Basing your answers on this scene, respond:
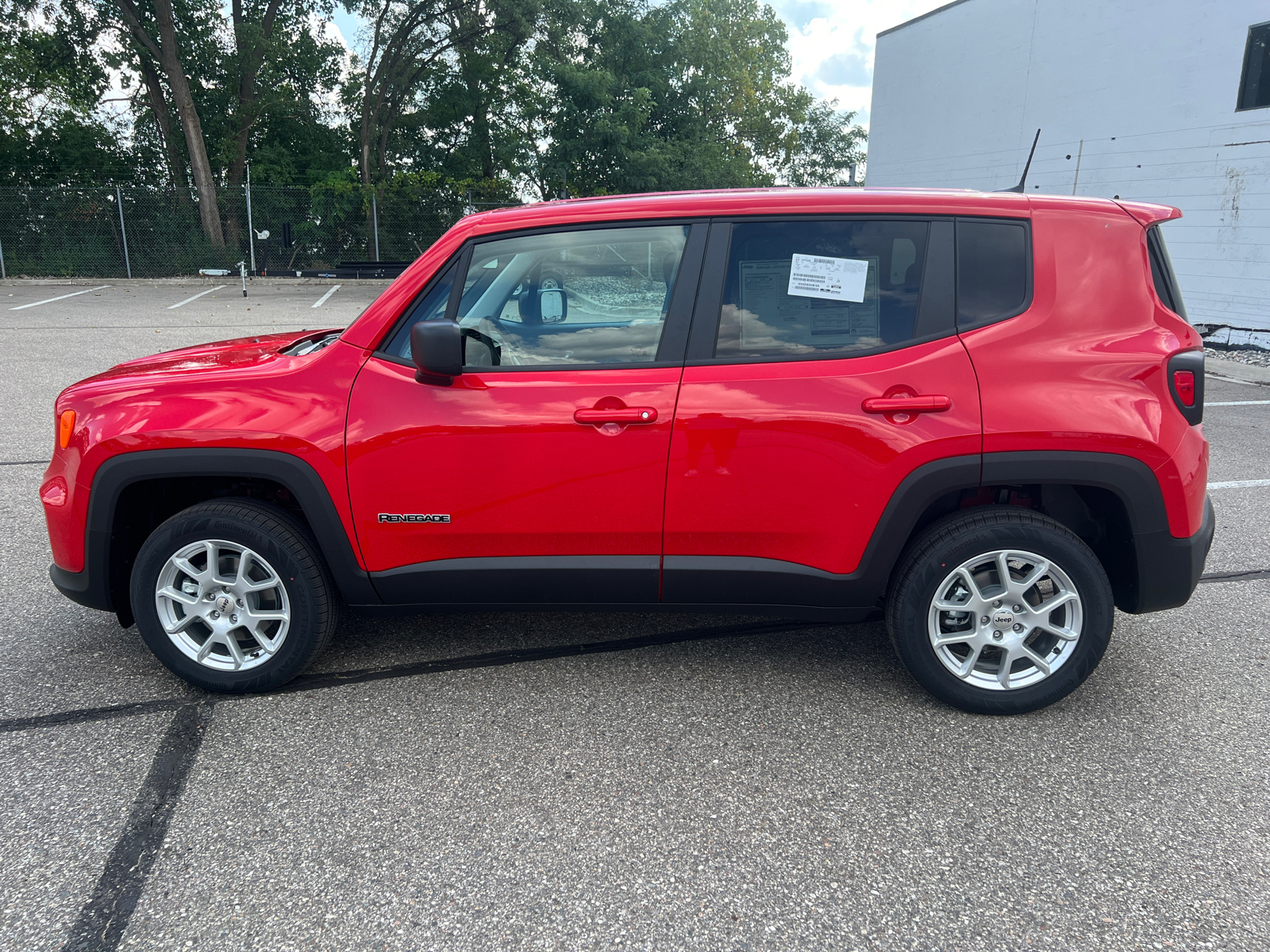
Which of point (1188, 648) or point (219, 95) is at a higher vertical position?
point (219, 95)

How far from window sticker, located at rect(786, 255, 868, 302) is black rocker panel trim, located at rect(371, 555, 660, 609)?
1.05 metres

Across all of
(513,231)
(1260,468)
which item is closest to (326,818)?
(513,231)

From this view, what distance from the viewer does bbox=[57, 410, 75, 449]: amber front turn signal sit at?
3102mm

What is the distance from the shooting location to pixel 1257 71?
43.2 feet

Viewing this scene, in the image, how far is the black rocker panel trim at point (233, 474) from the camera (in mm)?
2982

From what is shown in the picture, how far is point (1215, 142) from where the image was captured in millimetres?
13891

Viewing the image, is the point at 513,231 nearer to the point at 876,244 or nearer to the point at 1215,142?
the point at 876,244

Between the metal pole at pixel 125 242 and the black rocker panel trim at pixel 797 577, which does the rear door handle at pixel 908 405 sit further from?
the metal pole at pixel 125 242

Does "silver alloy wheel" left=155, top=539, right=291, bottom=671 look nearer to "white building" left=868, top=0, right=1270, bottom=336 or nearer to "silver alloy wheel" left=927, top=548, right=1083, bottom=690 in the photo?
"silver alloy wheel" left=927, top=548, right=1083, bottom=690

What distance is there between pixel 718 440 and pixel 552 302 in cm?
76

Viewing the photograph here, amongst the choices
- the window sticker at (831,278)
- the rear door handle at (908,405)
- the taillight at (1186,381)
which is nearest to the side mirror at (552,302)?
the window sticker at (831,278)

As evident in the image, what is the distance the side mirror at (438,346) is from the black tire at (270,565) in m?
0.81

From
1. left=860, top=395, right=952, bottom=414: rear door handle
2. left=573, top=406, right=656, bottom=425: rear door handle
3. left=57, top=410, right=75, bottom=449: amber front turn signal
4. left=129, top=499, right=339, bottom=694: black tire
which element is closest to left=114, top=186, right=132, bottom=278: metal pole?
left=57, top=410, right=75, bottom=449: amber front turn signal

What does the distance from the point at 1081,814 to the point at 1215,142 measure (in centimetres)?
1520
